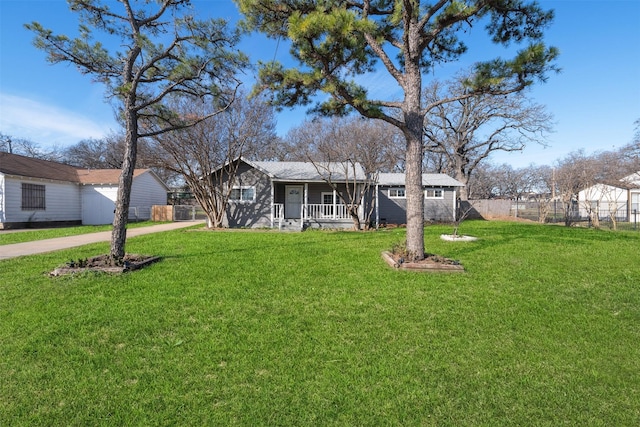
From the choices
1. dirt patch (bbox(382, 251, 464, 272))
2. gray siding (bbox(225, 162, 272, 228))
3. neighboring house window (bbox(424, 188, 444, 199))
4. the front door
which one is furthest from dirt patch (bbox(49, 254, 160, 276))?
neighboring house window (bbox(424, 188, 444, 199))

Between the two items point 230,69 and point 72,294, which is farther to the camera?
point 230,69

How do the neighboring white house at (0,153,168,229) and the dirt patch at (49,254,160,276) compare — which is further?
the neighboring white house at (0,153,168,229)

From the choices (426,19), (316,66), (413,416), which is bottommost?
(413,416)

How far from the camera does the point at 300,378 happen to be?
2.53m

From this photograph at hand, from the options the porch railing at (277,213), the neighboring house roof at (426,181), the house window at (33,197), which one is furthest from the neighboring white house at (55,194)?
the neighboring house roof at (426,181)

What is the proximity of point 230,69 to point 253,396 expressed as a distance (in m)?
6.82

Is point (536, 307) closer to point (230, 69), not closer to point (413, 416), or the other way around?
point (413, 416)

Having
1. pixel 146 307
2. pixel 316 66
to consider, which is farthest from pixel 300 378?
pixel 316 66

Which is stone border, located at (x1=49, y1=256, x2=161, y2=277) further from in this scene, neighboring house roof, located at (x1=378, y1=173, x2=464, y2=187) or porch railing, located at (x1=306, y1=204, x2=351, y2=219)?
neighboring house roof, located at (x1=378, y1=173, x2=464, y2=187)

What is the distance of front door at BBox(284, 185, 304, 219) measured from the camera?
16.1m

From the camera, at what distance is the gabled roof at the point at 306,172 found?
14375mm

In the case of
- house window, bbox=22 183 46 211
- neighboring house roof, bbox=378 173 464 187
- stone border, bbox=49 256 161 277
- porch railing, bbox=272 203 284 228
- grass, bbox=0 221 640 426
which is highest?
neighboring house roof, bbox=378 173 464 187

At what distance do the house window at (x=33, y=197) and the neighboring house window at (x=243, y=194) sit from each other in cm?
1036

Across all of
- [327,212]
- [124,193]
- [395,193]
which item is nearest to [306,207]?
[327,212]
